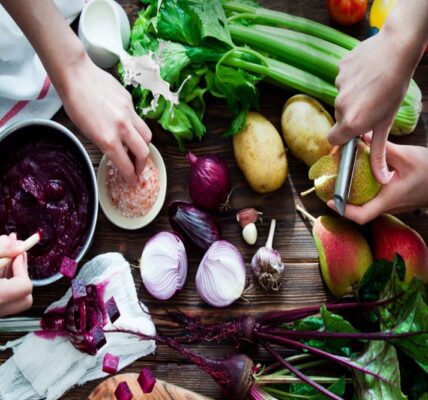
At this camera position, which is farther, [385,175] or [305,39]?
[305,39]

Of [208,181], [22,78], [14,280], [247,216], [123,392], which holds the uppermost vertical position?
[22,78]

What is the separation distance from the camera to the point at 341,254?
1.23 m

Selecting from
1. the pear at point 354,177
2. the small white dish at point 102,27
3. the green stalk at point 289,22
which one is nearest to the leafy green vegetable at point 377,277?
the pear at point 354,177

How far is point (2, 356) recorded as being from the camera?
4.29 feet

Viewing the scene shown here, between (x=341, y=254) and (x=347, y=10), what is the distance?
0.53m

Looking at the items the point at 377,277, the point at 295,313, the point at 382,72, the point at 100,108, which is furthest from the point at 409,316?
the point at 100,108

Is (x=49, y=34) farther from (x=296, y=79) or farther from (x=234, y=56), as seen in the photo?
(x=296, y=79)

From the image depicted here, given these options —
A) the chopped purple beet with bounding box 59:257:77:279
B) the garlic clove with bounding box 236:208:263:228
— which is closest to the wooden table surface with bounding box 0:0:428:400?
the garlic clove with bounding box 236:208:263:228

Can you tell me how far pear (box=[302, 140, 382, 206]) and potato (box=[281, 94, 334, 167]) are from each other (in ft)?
0.12

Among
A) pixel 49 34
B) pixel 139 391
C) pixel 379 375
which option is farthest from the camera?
pixel 139 391

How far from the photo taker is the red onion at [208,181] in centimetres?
→ 126

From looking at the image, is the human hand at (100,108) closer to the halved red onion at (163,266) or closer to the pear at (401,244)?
the halved red onion at (163,266)

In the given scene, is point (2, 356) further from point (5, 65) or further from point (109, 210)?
point (5, 65)

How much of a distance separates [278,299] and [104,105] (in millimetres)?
583
